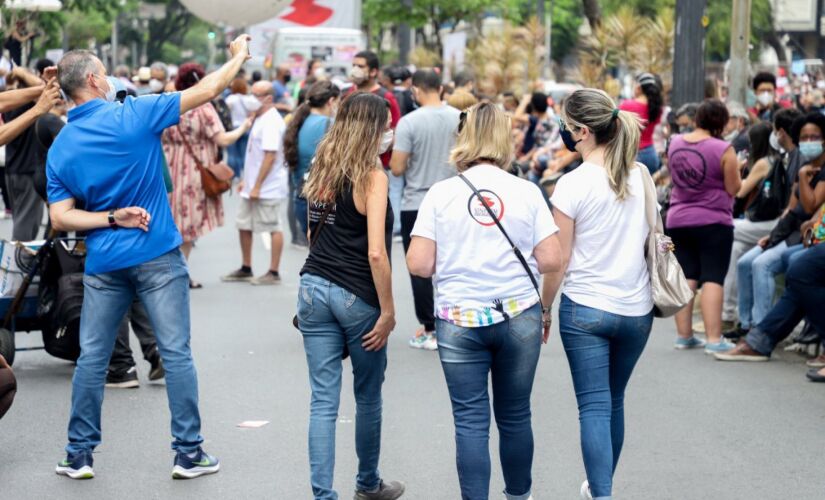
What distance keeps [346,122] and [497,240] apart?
0.86m

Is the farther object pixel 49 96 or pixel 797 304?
pixel 797 304

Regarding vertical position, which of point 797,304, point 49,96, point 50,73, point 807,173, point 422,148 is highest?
point 50,73

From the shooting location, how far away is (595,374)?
5457 mm

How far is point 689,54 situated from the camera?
43.7 feet

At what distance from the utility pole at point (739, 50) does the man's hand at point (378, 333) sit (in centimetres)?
871

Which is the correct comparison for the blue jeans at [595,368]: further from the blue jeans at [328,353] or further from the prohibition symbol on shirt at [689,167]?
the prohibition symbol on shirt at [689,167]

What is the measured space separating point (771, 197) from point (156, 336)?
18.2 ft

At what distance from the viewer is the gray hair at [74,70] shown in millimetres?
6129

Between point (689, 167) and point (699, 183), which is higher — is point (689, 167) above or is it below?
above

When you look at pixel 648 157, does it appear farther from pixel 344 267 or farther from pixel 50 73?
pixel 344 267

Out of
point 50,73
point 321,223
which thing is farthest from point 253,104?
point 321,223

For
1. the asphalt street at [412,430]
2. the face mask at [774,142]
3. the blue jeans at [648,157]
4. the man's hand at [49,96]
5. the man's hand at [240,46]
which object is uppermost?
the man's hand at [240,46]

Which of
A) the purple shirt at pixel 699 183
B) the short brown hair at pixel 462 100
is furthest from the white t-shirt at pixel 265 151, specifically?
the purple shirt at pixel 699 183

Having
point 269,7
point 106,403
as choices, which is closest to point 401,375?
point 106,403
